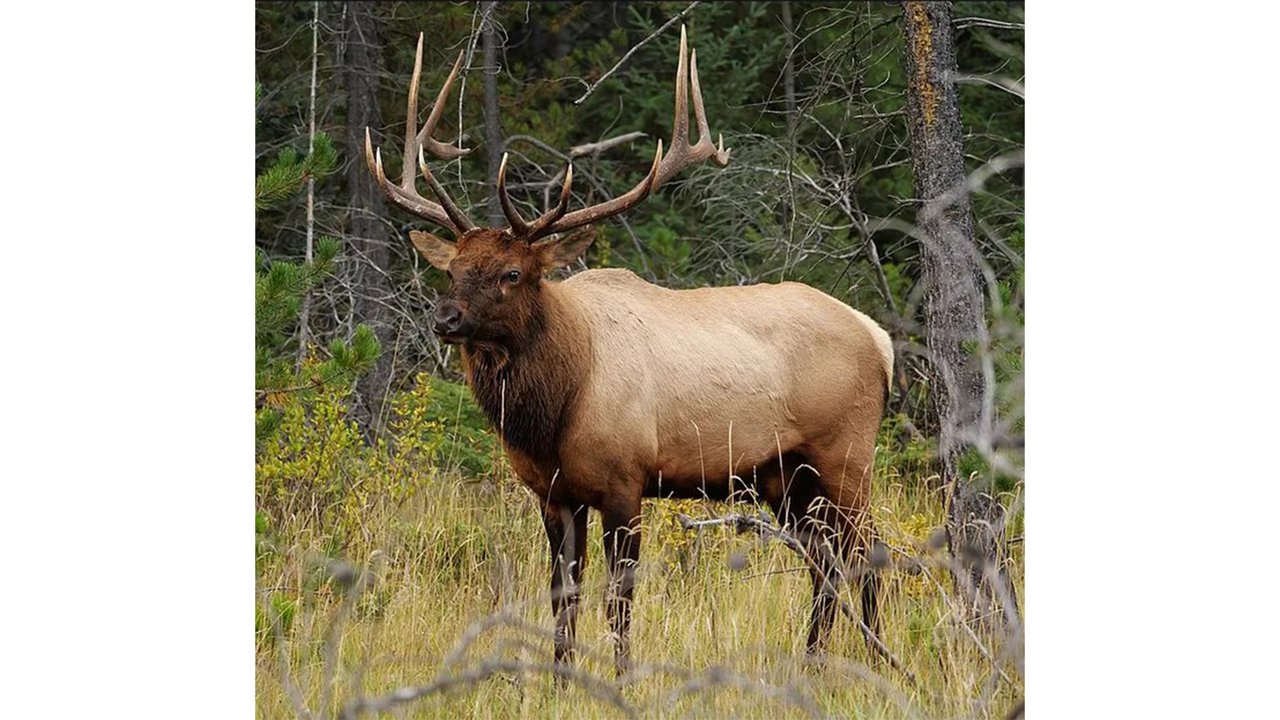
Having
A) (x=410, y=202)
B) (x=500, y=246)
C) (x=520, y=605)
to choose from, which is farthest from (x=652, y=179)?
(x=520, y=605)

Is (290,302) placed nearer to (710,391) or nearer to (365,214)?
(710,391)

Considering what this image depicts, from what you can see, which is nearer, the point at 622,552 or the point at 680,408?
the point at 622,552

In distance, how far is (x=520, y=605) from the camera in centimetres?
430

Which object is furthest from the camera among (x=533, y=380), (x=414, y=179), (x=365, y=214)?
(x=365, y=214)

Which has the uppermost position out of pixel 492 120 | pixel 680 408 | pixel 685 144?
pixel 492 120

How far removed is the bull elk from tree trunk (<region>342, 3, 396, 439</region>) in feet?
10.9

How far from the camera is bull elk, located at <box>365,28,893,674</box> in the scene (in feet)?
18.9

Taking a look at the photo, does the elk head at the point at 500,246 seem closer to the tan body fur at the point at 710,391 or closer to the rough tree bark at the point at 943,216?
the tan body fur at the point at 710,391

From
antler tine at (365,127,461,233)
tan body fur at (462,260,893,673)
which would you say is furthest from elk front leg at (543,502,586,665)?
antler tine at (365,127,461,233)

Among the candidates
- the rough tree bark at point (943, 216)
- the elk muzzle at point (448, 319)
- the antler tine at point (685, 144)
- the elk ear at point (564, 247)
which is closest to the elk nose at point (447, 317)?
the elk muzzle at point (448, 319)

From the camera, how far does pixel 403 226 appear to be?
10883 millimetres

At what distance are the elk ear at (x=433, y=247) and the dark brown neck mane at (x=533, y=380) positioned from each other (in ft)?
1.38

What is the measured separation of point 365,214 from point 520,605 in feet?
20.1
